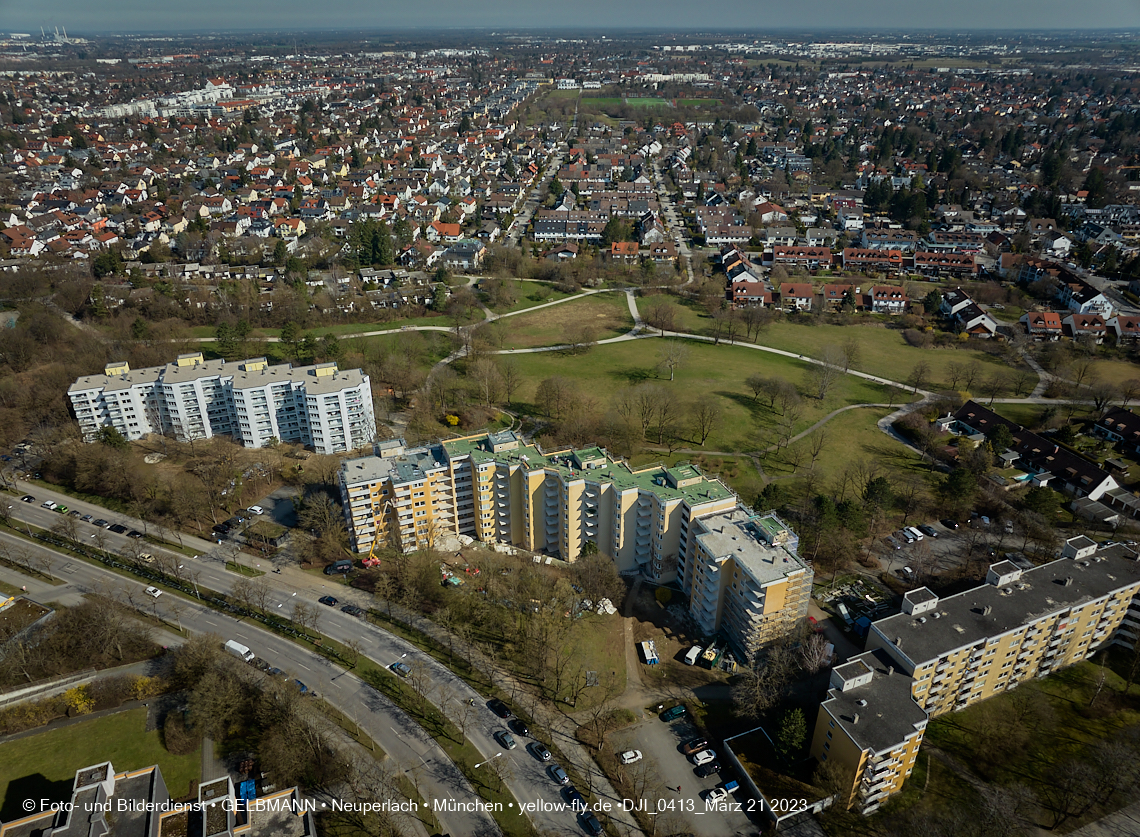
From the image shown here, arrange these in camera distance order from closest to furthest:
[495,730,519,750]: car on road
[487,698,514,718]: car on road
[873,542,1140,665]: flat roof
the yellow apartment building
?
the yellow apartment building < [495,730,519,750]: car on road < [873,542,1140,665]: flat roof < [487,698,514,718]: car on road

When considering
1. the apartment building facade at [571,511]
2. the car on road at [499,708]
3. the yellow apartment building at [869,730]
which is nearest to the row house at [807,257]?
the apartment building facade at [571,511]

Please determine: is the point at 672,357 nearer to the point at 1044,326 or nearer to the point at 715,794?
the point at 1044,326

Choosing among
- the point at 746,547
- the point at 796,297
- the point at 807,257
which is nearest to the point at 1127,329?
the point at 796,297

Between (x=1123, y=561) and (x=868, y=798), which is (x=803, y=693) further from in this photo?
(x=1123, y=561)

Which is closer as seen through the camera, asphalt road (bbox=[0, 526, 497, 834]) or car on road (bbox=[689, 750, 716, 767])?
asphalt road (bbox=[0, 526, 497, 834])

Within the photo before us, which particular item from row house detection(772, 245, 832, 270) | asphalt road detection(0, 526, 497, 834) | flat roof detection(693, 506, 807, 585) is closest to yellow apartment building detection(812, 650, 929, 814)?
flat roof detection(693, 506, 807, 585)

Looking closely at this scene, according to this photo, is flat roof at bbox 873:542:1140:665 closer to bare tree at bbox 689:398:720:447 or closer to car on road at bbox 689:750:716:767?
car on road at bbox 689:750:716:767

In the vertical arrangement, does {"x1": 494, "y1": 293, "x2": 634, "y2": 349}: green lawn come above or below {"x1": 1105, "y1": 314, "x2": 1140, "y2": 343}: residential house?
below

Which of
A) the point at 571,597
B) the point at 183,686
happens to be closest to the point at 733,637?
the point at 571,597
